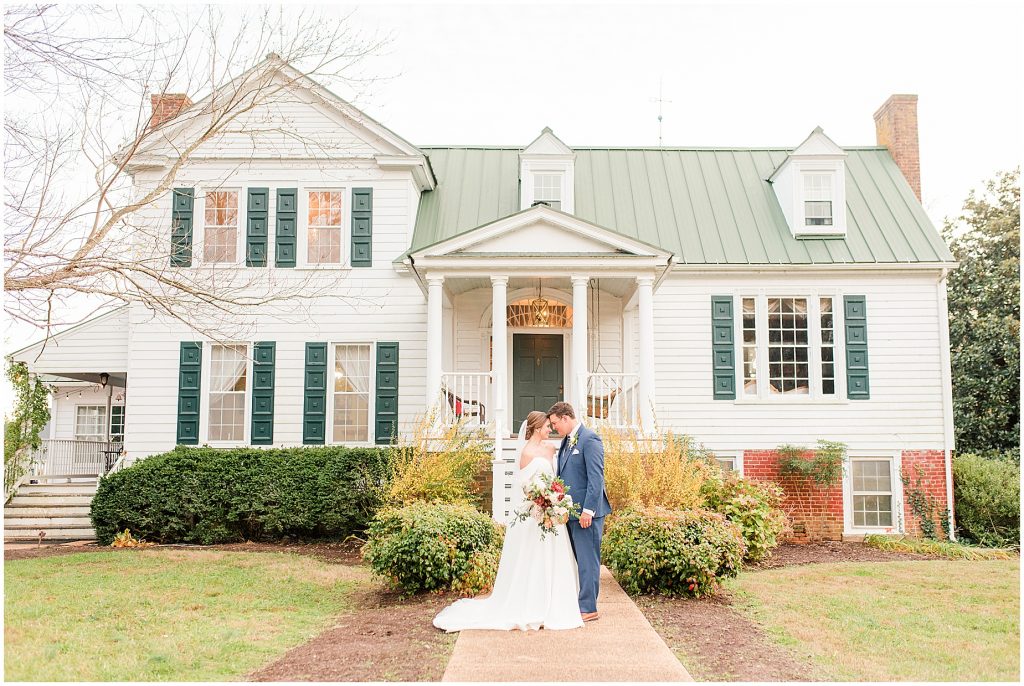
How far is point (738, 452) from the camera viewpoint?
15.6 m

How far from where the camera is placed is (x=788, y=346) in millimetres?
15844

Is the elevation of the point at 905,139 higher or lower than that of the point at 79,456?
higher

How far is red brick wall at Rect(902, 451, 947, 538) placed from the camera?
15406 millimetres

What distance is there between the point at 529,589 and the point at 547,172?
11013 mm

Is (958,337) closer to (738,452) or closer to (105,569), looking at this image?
(738,452)

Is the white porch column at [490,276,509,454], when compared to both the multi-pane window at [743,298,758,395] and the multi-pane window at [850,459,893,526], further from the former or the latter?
the multi-pane window at [850,459,893,526]

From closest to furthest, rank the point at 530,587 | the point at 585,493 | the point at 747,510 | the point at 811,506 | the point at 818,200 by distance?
the point at 530,587, the point at 585,493, the point at 747,510, the point at 811,506, the point at 818,200

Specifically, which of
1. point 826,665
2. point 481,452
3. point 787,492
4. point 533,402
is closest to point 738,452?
point 787,492

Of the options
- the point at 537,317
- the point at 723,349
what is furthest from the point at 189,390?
the point at 723,349

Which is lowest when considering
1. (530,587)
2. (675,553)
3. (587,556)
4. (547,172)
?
(530,587)

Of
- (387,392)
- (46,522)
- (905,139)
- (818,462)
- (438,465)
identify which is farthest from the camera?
(905,139)

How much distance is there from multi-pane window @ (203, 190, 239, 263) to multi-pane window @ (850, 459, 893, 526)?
497 inches

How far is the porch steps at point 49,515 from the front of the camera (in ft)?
48.4

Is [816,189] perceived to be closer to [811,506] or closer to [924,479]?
[924,479]
